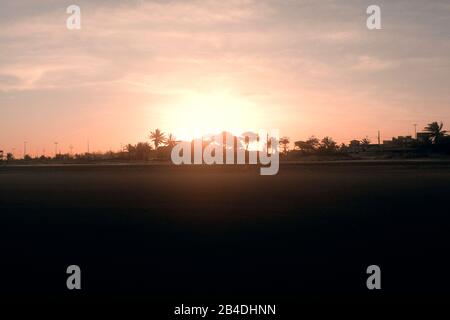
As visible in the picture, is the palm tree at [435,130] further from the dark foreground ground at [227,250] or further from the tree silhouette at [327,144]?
the dark foreground ground at [227,250]

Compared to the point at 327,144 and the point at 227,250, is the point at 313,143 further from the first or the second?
the point at 227,250

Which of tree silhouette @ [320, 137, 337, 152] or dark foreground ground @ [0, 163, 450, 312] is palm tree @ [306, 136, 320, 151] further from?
dark foreground ground @ [0, 163, 450, 312]

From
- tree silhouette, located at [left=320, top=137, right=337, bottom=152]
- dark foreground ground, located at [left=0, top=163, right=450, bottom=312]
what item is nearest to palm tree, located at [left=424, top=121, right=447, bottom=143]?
tree silhouette, located at [left=320, top=137, right=337, bottom=152]

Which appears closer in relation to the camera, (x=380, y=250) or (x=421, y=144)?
(x=380, y=250)

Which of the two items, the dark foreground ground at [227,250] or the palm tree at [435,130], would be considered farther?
the palm tree at [435,130]

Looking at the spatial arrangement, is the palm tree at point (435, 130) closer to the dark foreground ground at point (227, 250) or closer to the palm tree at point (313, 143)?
the palm tree at point (313, 143)

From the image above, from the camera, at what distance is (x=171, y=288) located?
8023 millimetres

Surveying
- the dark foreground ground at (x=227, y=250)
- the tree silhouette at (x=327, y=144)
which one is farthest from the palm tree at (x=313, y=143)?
the dark foreground ground at (x=227, y=250)

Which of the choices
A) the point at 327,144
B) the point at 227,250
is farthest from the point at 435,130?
the point at 227,250

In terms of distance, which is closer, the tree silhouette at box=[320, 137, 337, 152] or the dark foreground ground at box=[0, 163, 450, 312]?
the dark foreground ground at box=[0, 163, 450, 312]
